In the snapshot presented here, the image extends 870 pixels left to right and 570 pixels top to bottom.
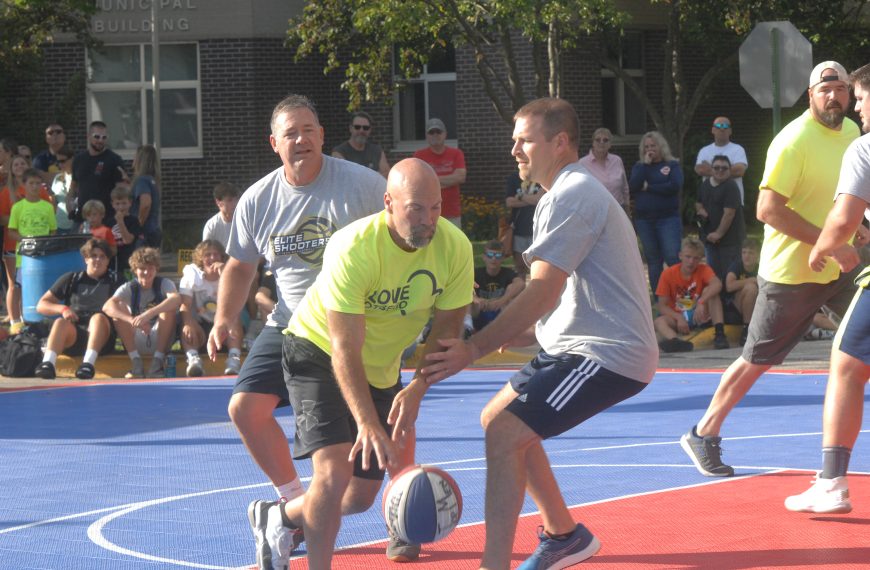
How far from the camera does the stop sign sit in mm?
15750

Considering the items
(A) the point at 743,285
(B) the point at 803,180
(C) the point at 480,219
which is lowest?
Result: (A) the point at 743,285

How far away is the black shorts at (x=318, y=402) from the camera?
5.71 metres

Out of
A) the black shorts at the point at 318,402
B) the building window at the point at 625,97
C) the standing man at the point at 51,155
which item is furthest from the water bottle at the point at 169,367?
the building window at the point at 625,97

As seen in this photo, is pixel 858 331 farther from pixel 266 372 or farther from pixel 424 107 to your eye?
pixel 424 107

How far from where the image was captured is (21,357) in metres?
14.5

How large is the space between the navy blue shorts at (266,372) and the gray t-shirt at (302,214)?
14 cm

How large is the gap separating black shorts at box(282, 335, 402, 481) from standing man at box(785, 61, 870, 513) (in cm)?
212

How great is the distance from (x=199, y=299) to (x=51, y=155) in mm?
6553

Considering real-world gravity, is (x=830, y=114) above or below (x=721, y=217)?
above

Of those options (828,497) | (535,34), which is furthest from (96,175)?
(828,497)

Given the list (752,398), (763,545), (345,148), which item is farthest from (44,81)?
(763,545)

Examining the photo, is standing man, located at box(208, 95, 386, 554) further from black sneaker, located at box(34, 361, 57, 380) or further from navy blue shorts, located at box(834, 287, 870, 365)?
black sneaker, located at box(34, 361, 57, 380)

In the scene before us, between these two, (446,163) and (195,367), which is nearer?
(195,367)

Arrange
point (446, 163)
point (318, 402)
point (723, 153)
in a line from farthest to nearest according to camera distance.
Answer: point (723, 153) → point (446, 163) → point (318, 402)
